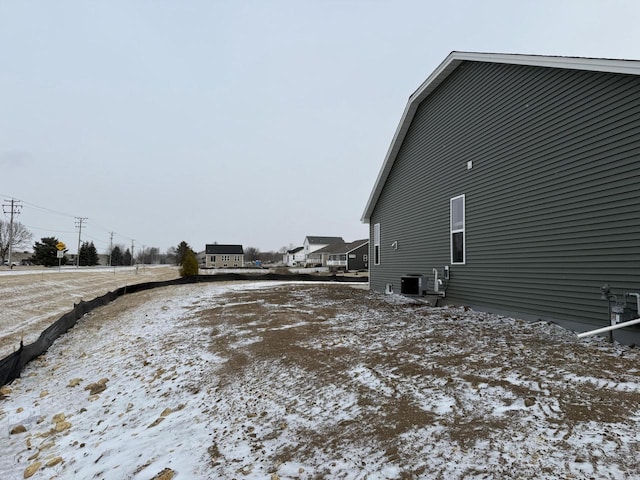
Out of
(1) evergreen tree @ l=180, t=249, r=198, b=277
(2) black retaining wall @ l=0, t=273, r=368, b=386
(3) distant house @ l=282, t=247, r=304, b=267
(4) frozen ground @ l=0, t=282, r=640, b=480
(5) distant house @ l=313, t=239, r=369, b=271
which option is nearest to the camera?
(4) frozen ground @ l=0, t=282, r=640, b=480

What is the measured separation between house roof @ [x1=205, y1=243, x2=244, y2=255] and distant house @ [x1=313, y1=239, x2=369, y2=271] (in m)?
27.2

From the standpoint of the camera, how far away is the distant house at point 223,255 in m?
76.7

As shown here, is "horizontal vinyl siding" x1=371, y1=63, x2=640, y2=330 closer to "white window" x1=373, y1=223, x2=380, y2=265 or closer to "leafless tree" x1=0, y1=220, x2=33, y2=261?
"white window" x1=373, y1=223, x2=380, y2=265

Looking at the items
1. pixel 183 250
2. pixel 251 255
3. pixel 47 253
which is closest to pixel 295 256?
pixel 251 255

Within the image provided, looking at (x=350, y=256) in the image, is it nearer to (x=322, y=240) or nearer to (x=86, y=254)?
(x=322, y=240)

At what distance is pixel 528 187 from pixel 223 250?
2970 inches

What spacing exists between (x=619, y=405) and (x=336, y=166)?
28.2m

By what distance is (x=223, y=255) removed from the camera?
77250 millimetres

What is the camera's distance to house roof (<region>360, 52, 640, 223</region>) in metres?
5.30

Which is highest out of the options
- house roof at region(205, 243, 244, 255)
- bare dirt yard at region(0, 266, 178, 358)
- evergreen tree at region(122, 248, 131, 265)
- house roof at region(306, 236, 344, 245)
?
house roof at region(306, 236, 344, 245)

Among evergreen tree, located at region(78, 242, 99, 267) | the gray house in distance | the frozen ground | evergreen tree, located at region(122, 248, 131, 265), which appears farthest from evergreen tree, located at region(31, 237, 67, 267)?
the gray house in distance

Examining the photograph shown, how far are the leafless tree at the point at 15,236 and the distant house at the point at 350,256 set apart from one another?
7229cm

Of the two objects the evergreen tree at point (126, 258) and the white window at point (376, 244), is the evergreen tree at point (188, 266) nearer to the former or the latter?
the white window at point (376, 244)

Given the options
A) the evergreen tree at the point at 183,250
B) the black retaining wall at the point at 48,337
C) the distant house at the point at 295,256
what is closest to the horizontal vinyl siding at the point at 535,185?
the black retaining wall at the point at 48,337
